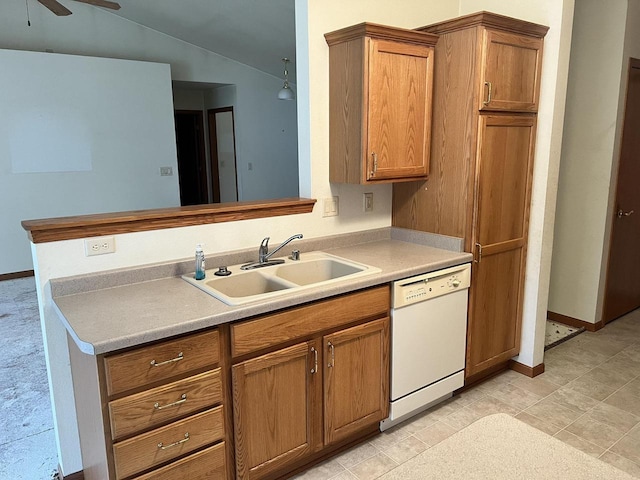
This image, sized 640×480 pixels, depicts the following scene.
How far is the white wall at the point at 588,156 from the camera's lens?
3447 millimetres

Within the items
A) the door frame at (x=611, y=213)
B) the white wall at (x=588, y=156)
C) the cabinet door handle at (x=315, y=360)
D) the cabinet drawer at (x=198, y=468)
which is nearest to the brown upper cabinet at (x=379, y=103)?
the cabinet door handle at (x=315, y=360)

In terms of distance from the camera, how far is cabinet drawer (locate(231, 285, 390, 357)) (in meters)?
1.85

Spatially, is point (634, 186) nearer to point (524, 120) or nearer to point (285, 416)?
point (524, 120)

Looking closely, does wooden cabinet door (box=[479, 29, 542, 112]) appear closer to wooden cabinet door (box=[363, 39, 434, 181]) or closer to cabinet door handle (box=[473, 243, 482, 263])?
wooden cabinet door (box=[363, 39, 434, 181])

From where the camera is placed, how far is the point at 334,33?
2492mm

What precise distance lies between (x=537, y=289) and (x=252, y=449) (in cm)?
197

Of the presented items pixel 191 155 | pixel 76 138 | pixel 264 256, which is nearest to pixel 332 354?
pixel 264 256

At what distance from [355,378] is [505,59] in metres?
1.83

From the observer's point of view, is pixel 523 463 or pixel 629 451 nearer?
pixel 523 463

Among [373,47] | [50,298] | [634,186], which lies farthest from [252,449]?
[634,186]

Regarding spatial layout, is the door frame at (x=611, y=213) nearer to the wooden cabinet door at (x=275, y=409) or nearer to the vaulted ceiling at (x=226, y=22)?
the wooden cabinet door at (x=275, y=409)

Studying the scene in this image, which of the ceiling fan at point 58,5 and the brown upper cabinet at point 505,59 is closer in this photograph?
the brown upper cabinet at point 505,59

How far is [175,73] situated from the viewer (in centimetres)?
662

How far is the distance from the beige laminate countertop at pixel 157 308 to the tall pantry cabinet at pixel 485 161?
1.38 feet
